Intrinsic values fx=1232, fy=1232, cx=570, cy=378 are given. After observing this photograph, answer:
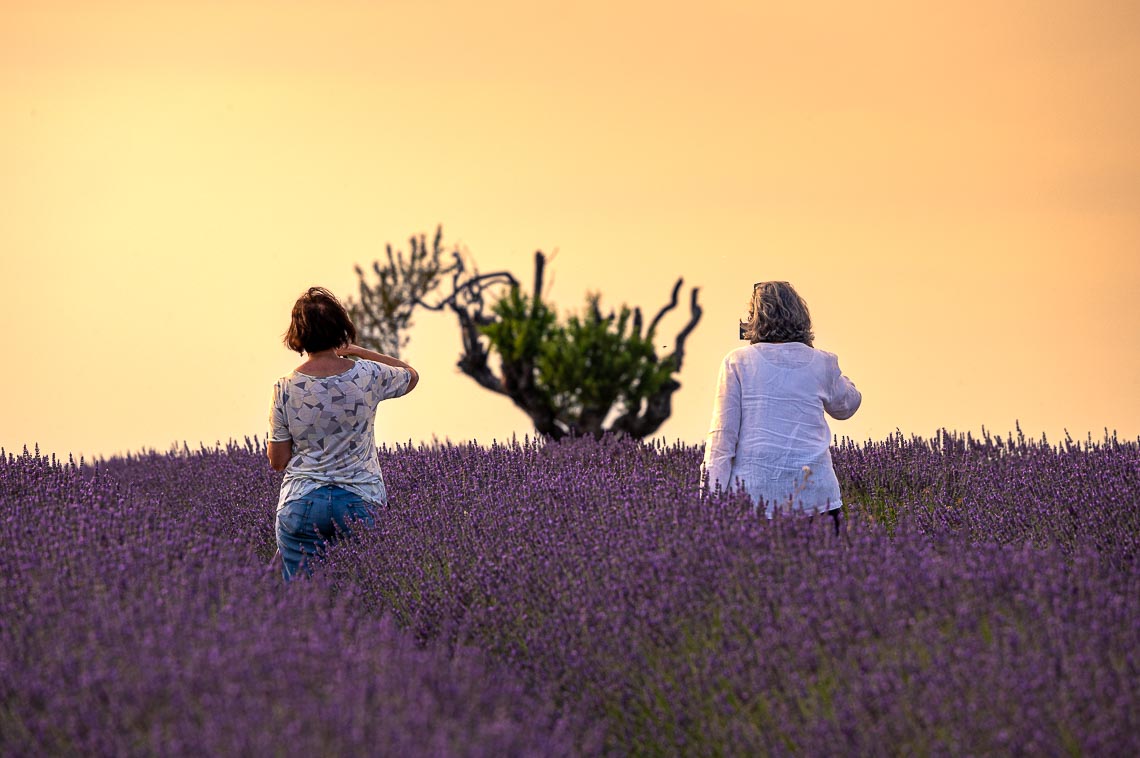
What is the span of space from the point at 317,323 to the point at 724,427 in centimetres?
162

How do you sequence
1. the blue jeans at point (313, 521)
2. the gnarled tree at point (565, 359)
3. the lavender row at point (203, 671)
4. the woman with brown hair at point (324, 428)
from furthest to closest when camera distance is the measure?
the gnarled tree at point (565, 359), the blue jeans at point (313, 521), the woman with brown hair at point (324, 428), the lavender row at point (203, 671)

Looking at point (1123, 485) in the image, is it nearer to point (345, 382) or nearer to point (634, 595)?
point (634, 595)

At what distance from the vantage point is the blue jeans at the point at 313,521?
4.97 m

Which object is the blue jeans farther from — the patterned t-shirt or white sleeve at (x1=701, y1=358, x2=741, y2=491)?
white sleeve at (x1=701, y1=358, x2=741, y2=491)

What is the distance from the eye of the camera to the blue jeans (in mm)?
4973

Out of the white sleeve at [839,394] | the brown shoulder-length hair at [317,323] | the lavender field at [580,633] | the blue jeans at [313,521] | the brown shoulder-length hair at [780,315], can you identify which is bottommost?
the lavender field at [580,633]

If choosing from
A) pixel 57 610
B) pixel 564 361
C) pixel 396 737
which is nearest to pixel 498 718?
pixel 396 737

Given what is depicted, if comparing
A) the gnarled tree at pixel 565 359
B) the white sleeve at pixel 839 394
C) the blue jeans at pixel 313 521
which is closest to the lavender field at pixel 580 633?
the blue jeans at pixel 313 521

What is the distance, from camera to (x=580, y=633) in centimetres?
388

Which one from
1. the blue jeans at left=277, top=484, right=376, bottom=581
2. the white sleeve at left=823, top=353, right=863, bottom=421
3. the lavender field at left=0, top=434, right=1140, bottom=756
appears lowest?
the lavender field at left=0, top=434, right=1140, bottom=756

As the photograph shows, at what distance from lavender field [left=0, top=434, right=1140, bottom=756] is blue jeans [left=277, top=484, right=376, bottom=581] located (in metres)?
0.11

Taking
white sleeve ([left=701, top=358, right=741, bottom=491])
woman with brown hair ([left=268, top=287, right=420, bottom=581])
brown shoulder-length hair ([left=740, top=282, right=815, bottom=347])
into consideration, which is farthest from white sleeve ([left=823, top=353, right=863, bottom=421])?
woman with brown hair ([left=268, top=287, right=420, bottom=581])

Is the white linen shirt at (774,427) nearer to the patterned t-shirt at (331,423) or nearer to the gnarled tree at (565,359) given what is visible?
the patterned t-shirt at (331,423)

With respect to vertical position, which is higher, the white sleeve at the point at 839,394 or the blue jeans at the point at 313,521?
the white sleeve at the point at 839,394
